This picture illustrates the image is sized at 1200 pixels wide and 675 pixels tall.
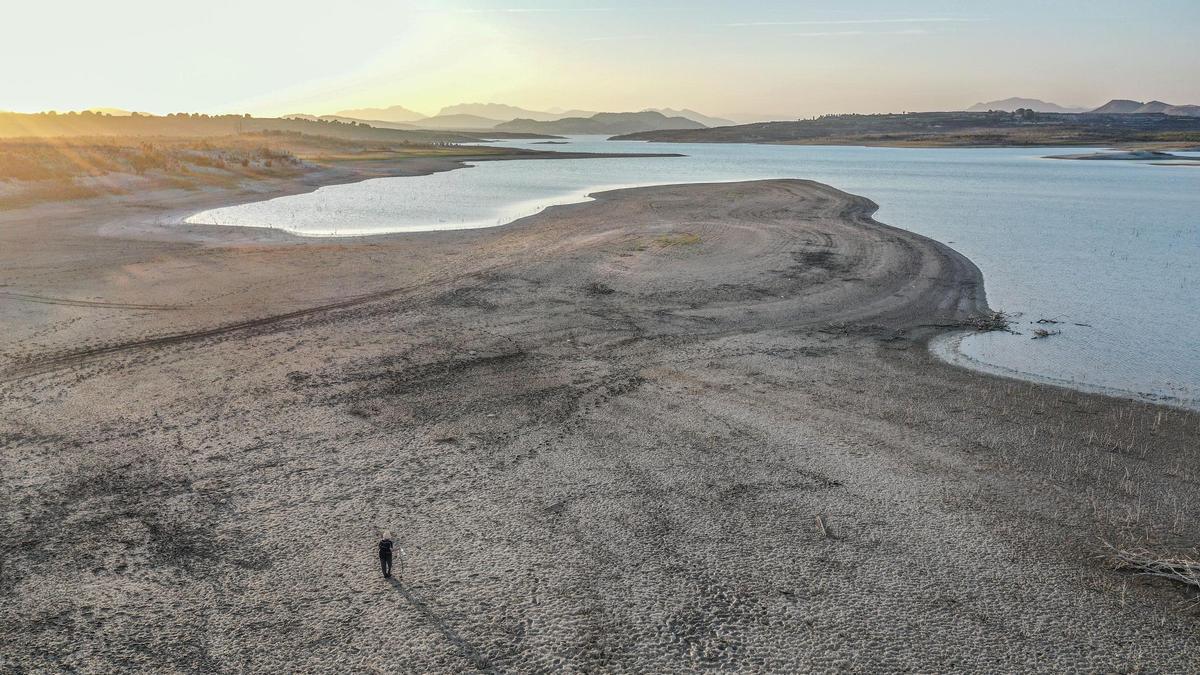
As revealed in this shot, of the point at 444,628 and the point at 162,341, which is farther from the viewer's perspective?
the point at 162,341

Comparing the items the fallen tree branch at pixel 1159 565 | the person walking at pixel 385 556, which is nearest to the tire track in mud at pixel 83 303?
the person walking at pixel 385 556

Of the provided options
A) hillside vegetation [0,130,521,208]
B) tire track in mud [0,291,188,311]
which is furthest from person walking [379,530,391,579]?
hillside vegetation [0,130,521,208]

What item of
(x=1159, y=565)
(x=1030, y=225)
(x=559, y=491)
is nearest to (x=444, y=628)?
(x=559, y=491)

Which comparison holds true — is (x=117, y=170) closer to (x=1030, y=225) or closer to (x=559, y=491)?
(x=559, y=491)

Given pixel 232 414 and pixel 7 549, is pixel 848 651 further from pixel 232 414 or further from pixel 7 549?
pixel 232 414

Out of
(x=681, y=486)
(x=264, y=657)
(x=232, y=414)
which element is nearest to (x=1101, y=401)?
(x=681, y=486)

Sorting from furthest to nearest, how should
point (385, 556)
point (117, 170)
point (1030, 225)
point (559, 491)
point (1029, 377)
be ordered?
point (117, 170), point (1030, 225), point (1029, 377), point (559, 491), point (385, 556)
